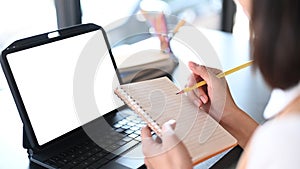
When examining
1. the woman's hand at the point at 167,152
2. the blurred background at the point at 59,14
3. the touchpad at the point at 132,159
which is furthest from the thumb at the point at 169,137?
the blurred background at the point at 59,14

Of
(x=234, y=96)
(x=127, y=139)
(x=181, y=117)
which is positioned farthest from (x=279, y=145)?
(x=234, y=96)

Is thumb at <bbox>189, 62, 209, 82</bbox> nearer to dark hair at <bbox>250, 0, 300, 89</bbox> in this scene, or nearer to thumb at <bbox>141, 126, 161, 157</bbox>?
thumb at <bbox>141, 126, 161, 157</bbox>

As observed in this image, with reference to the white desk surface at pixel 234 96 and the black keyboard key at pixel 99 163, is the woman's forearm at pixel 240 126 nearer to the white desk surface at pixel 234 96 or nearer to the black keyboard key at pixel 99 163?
the white desk surface at pixel 234 96

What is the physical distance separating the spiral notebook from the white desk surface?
0.06 meters

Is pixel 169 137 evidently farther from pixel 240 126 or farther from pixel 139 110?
pixel 240 126

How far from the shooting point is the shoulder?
523mm

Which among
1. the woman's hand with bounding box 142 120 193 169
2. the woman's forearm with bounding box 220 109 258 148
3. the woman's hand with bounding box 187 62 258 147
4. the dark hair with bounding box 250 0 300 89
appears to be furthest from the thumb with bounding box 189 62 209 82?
the dark hair with bounding box 250 0 300 89

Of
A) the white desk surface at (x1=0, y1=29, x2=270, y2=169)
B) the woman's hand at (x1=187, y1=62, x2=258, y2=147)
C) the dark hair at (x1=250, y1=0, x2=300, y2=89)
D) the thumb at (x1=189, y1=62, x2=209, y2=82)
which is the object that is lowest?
the white desk surface at (x1=0, y1=29, x2=270, y2=169)

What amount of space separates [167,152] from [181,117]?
0.51 feet

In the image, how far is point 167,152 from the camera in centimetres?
74

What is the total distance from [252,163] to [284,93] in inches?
4.5

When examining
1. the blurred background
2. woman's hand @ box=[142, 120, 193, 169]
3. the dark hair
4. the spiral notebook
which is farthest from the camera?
the blurred background

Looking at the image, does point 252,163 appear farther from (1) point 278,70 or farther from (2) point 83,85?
(2) point 83,85

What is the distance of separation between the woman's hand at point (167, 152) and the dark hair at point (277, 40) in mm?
230
